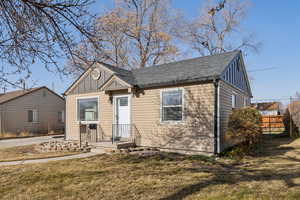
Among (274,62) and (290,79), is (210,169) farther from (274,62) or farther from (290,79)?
(290,79)

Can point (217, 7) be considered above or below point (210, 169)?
above

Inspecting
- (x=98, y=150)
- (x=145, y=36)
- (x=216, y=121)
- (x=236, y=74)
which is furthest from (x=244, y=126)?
(x=145, y=36)


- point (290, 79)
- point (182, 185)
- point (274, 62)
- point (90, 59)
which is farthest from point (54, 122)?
point (290, 79)

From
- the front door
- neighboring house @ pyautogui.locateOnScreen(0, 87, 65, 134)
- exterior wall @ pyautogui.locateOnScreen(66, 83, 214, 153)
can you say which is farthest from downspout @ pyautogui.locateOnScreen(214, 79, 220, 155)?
neighboring house @ pyautogui.locateOnScreen(0, 87, 65, 134)

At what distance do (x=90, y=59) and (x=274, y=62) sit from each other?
75.3 ft

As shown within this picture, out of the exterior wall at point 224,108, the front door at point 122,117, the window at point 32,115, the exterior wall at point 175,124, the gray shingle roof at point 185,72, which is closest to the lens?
the exterior wall at point 175,124

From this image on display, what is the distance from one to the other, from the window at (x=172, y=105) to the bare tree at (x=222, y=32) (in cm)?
1542

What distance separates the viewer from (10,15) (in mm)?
4445

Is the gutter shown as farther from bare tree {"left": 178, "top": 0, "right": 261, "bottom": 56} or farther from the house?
bare tree {"left": 178, "top": 0, "right": 261, "bottom": 56}

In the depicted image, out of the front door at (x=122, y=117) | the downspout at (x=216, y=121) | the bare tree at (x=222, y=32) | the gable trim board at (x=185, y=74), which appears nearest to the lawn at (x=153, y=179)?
the downspout at (x=216, y=121)

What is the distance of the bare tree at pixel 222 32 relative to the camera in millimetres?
22891

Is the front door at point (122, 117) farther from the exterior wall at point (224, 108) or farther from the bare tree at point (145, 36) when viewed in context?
the bare tree at point (145, 36)

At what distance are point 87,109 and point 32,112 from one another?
12734 millimetres

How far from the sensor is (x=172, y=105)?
9.08 metres
